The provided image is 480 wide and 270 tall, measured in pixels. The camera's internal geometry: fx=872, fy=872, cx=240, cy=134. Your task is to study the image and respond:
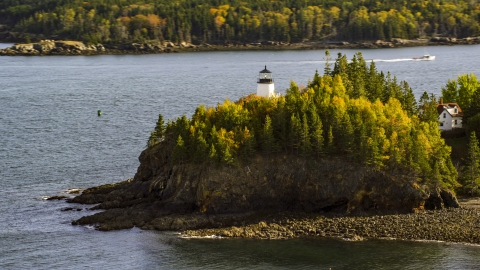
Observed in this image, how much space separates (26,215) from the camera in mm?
71875

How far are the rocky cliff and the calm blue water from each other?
2898 millimetres

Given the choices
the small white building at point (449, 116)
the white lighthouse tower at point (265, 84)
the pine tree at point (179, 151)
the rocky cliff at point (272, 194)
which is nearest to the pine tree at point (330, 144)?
the rocky cliff at point (272, 194)

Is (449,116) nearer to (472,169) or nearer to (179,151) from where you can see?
(472,169)

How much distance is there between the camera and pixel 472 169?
73.0 metres

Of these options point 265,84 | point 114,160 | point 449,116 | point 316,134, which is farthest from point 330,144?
point 114,160

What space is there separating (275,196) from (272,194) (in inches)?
11.2

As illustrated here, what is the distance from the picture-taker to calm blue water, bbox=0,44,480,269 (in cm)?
6081

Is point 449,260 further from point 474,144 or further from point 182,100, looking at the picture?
point 182,100

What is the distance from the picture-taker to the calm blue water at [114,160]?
200 ft

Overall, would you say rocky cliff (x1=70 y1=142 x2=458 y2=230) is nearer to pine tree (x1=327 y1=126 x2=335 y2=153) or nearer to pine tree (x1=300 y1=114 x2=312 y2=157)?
pine tree (x1=300 y1=114 x2=312 y2=157)

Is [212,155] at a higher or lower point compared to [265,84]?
lower

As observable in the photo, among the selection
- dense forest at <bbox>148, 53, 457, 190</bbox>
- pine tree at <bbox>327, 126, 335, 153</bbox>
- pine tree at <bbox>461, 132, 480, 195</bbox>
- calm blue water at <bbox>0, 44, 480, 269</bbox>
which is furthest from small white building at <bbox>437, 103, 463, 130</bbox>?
calm blue water at <bbox>0, 44, 480, 269</bbox>

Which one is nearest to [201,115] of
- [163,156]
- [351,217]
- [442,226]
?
[163,156]

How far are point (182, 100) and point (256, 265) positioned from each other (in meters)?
77.3
